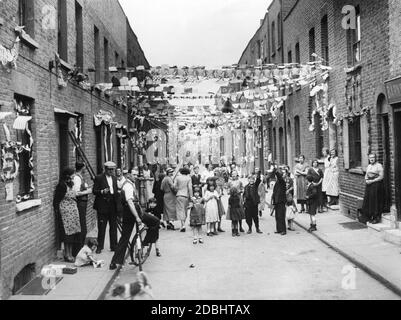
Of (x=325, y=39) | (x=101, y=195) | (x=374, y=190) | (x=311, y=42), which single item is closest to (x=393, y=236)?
(x=374, y=190)

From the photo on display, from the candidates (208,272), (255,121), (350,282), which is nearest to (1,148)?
(208,272)

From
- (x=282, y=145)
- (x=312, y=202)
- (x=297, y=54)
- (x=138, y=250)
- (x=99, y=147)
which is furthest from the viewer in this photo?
(x=282, y=145)

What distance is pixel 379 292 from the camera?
7520 millimetres

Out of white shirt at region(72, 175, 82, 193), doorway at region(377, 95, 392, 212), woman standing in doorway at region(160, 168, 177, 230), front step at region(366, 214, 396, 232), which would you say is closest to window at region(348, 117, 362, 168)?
doorway at region(377, 95, 392, 212)

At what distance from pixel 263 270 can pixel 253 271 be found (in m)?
0.18

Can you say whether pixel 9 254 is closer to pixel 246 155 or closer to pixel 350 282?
pixel 350 282

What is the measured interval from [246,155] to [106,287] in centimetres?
3195

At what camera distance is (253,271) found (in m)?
9.05

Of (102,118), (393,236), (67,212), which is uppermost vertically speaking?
(102,118)

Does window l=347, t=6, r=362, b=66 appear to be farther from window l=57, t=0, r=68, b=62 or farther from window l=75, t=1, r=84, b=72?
window l=57, t=0, r=68, b=62

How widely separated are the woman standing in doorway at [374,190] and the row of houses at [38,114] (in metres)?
6.80

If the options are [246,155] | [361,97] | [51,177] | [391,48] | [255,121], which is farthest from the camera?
[246,155]

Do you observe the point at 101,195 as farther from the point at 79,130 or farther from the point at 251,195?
the point at 251,195

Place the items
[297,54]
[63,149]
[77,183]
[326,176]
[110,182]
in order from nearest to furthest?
[77,183]
[110,182]
[63,149]
[326,176]
[297,54]
